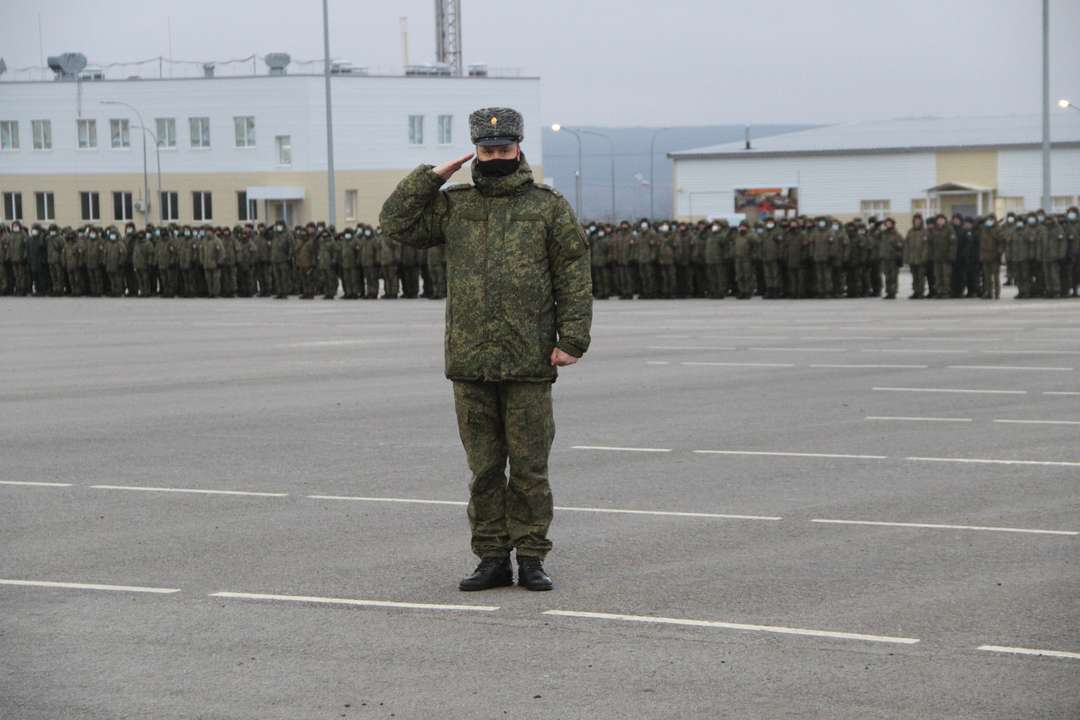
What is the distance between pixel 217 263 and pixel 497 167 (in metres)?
42.0

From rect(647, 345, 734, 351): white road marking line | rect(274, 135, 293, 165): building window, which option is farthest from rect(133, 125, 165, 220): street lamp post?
rect(647, 345, 734, 351): white road marking line

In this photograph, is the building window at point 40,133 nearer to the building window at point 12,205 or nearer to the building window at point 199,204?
the building window at point 12,205

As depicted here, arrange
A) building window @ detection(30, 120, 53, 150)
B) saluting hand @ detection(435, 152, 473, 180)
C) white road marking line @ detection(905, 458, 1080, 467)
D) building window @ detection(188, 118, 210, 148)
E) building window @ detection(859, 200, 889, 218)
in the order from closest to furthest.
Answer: saluting hand @ detection(435, 152, 473, 180)
white road marking line @ detection(905, 458, 1080, 467)
building window @ detection(859, 200, 889, 218)
building window @ detection(188, 118, 210, 148)
building window @ detection(30, 120, 53, 150)

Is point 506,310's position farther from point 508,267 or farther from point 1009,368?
point 1009,368

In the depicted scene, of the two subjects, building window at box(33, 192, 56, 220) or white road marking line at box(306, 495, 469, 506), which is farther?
building window at box(33, 192, 56, 220)

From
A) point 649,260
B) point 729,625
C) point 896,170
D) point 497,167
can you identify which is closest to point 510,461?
point 497,167

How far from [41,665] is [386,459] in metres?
6.25

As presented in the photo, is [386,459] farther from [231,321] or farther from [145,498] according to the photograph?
[231,321]

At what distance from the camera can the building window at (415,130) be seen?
97062 mm

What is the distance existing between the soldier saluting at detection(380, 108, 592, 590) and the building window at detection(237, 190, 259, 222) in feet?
286

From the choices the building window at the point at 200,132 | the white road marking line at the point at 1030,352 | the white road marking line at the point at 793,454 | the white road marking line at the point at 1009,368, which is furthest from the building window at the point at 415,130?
the white road marking line at the point at 793,454

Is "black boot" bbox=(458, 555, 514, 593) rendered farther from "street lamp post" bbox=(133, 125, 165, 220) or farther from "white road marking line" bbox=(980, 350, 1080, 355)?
"street lamp post" bbox=(133, 125, 165, 220)

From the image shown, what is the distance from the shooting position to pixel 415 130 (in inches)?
3821

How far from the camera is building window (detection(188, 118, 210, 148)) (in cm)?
9562
